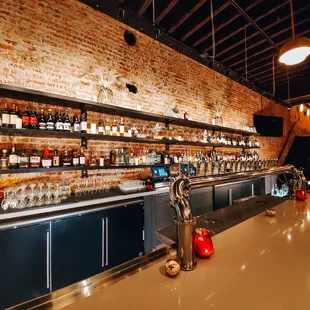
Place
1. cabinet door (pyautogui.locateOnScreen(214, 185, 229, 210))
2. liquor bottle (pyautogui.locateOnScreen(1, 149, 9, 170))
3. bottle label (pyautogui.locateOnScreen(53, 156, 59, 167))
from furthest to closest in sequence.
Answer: cabinet door (pyautogui.locateOnScreen(214, 185, 229, 210))
bottle label (pyautogui.locateOnScreen(53, 156, 59, 167))
liquor bottle (pyautogui.locateOnScreen(1, 149, 9, 170))

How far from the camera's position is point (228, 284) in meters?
0.71

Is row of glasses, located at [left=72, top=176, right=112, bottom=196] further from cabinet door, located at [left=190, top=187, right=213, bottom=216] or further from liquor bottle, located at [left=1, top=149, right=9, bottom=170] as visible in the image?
cabinet door, located at [left=190, top=187, right=213, bottom=216]

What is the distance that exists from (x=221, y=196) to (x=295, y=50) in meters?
2.95

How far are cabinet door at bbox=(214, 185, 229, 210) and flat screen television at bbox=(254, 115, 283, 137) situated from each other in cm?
330

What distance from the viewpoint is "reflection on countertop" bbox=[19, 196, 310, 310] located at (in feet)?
2.01

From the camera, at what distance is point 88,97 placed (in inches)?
122

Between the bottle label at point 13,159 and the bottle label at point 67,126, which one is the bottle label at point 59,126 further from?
the bottle label at point 13,159

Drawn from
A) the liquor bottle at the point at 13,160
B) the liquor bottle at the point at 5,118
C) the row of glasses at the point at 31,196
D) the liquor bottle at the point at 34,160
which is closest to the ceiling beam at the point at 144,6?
the liquor bottle at the point at 5,118

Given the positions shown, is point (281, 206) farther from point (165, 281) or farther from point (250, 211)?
point (165, 281)

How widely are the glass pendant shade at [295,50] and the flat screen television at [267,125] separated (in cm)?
456

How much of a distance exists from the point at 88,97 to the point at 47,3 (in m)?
1.36

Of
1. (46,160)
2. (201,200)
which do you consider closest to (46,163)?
(46,160)

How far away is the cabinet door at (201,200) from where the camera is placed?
3656mm

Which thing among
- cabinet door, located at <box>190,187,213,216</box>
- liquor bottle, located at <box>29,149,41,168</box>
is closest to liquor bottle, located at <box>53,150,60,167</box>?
liquor bottle, located at <box>29,149,41,168</box>
